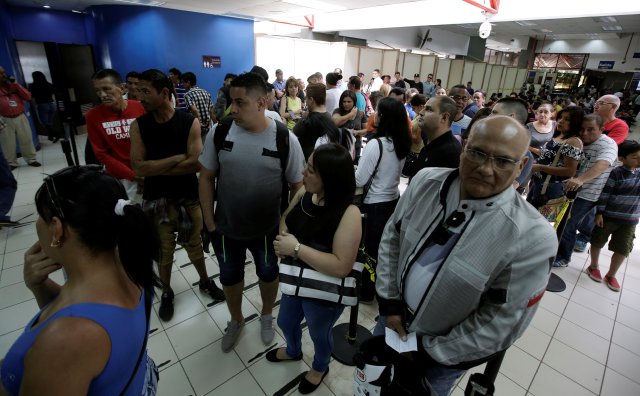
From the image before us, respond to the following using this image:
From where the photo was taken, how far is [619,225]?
3.04 m

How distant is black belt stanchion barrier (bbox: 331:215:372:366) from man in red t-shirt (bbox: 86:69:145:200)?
1.86m

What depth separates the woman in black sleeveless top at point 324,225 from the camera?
146 centimetres

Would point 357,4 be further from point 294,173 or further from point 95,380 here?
point 95,380

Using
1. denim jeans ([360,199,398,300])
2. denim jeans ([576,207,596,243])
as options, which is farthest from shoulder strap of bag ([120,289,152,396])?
denim jeans ([576,207,596,243])

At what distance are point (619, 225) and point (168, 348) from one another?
4137 millimetres

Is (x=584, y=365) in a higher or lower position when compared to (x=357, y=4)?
lower

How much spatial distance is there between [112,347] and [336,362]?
1.65 m

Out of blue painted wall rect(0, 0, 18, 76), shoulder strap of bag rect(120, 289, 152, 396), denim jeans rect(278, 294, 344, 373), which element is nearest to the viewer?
shoulder strap of bag rect(120, 289, 152, 396)

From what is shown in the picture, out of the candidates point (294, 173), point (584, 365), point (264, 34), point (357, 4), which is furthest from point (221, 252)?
point (264, 34)

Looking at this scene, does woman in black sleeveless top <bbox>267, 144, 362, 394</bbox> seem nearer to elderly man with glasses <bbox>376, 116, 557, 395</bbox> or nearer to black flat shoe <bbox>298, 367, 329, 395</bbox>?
elderly man with glasses <bbox>376, 116, 557, 395</bbox>

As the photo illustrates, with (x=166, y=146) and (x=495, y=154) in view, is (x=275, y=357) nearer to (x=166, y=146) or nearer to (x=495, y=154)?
(x=166, y=146)

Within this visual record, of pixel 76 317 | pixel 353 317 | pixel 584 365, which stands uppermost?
pixel 76 317

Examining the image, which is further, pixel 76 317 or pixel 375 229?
pixel 375 229

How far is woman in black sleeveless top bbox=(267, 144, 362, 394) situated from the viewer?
1461mm
